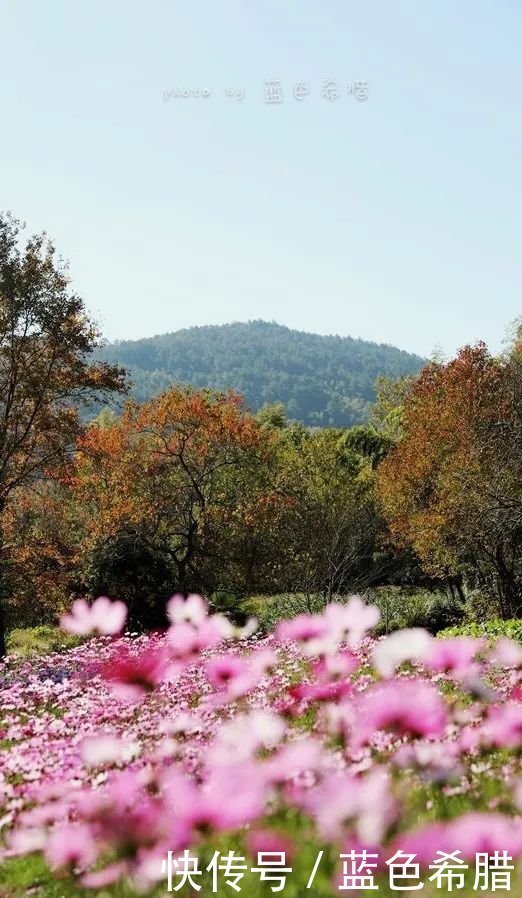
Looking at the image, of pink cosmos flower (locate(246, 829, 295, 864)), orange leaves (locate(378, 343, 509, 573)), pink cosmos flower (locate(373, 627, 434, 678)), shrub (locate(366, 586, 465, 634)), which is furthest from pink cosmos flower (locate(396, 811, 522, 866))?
shrub (locate(366, 586, 465, 634))

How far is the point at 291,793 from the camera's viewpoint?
2.47 metres

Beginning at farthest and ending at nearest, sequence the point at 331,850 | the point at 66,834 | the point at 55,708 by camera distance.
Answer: the point at 55,708 → the point at 331,850 → the point at 66,834

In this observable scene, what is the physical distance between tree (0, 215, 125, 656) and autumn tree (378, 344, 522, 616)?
9.79m

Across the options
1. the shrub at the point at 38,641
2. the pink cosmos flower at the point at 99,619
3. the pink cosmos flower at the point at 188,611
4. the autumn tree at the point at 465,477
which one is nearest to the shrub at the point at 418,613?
the autumn tree at the point at 465,477

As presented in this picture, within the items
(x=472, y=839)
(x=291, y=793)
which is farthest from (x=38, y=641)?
(x=472, y=839)

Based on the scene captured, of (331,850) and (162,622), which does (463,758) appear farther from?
(162,622)

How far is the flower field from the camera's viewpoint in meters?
1.96

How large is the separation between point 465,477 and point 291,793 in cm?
1905

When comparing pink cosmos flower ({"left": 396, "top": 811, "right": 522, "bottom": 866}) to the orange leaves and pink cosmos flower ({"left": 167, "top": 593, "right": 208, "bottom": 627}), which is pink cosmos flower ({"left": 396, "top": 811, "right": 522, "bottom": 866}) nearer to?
pink cosmos flower ({"left": 167, "top": 593, "right": 208, "bottom": 627})

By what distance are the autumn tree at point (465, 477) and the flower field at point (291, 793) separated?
15.1 metres

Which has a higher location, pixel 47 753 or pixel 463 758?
pixel 463 758

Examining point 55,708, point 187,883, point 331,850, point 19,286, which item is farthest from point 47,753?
point 19,286

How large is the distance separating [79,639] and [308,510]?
31.9ft

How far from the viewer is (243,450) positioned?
2778 centimetres
